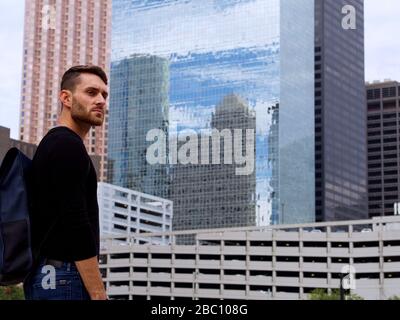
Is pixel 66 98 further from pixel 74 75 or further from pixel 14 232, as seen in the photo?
pixel 14 232

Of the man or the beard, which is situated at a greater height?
the beard

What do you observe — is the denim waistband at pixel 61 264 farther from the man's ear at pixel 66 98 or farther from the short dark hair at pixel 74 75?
the short dark hair at pixel 74 75

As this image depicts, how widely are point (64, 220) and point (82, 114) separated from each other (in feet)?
2.14

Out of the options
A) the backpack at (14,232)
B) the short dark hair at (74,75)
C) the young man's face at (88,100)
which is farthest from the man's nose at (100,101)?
the backpack at (14,232)

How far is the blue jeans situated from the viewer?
455 centimetres

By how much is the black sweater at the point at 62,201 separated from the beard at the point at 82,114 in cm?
14

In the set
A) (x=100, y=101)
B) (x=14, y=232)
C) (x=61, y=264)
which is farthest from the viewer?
(x=100, y=101)

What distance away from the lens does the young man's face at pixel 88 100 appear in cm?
483

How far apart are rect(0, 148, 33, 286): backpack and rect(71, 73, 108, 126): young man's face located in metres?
0.49

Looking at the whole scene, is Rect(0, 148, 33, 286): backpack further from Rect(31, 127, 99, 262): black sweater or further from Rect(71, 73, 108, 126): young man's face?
Rect(71, 73, 108, 126): young man's face

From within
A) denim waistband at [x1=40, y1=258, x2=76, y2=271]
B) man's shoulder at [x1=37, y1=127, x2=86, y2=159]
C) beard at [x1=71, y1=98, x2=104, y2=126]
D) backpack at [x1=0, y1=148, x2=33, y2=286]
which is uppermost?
beard at [x1=71, y1=98, x2=104, y2=126]

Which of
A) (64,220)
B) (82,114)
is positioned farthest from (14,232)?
(82,114)

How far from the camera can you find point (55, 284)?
459cm

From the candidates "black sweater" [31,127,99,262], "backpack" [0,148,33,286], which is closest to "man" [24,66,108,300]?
"black sweater" [31,127,99,262]
